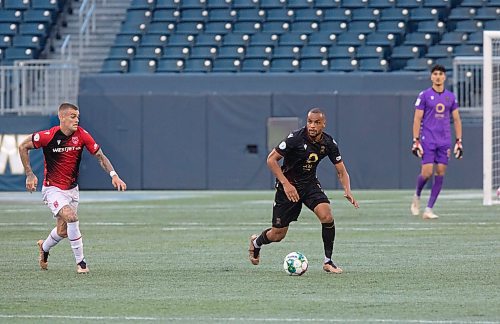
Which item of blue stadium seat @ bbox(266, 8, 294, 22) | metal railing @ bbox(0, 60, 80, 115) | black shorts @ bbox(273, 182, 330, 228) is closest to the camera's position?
black shorts @ bbox(273, 182, 330, 228)

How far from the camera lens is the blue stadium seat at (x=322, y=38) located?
31875mm

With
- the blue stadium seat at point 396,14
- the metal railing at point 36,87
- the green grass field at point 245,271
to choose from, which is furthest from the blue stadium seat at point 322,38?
the green grass field at point 245,271

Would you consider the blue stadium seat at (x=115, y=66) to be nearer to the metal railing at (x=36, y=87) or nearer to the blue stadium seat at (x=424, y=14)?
the metal railing at (x=36, y=87)

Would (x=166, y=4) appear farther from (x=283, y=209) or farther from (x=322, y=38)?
(x=283, y=209)

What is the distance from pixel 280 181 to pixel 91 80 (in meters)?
19.2

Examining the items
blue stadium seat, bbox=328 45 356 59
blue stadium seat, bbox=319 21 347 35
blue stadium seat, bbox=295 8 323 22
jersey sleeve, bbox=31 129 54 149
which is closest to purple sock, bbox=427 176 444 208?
jersey sleeve, bbox=31 129 54 149

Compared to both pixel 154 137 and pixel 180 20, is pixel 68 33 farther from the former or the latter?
pixel 154 137

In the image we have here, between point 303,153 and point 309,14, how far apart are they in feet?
69.7

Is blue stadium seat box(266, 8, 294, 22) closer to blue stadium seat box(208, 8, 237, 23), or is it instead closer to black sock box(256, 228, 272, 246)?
blue stadium seat box(208, 8, 237, 23)

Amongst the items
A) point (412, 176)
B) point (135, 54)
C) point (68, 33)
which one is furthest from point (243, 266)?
point (68, 33)

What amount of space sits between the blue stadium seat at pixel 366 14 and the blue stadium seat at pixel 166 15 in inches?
180

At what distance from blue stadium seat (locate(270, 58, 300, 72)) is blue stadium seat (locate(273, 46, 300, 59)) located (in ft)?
0.33

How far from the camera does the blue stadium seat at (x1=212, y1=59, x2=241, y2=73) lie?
31.6m

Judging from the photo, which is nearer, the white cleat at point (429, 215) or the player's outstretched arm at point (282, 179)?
the player's outstretched arm at point (282, 179)
